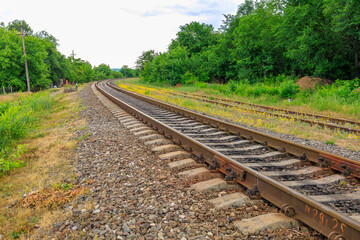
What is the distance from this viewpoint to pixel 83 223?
3016 mm

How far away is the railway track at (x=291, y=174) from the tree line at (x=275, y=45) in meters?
10.9

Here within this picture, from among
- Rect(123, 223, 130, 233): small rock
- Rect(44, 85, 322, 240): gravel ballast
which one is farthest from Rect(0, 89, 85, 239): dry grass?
Rect(123, 223, 130, 233): small rock

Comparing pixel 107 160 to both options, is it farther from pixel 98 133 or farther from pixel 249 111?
pixel 249 111

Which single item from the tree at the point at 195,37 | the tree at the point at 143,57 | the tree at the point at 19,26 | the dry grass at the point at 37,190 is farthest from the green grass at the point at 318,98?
the tree at the point at 19,26

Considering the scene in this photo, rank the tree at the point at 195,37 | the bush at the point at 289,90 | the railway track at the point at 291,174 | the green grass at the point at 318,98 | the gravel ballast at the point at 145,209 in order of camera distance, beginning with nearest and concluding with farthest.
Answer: the railway track at the point at 291,174 < the gravel ballast at the point at 145,209 < the green grass at the point at 318,98 < the bush at the point at 289,90 < the tree at the point at 195,37

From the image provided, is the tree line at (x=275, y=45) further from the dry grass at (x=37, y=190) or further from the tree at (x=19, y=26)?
the tree at (x=19, y=26)

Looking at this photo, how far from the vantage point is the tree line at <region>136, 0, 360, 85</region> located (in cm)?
1449

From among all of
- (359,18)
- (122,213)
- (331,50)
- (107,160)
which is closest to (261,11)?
(331,50)

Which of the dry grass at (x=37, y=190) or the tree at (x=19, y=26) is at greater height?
the tree at (x=19, y=26)

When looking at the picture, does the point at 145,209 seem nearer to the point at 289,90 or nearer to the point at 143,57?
the point at 289,90

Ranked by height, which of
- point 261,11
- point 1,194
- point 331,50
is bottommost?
point 1,194

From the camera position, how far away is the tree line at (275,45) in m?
14.5

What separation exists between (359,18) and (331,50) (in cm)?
331

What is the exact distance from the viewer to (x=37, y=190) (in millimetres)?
4133
